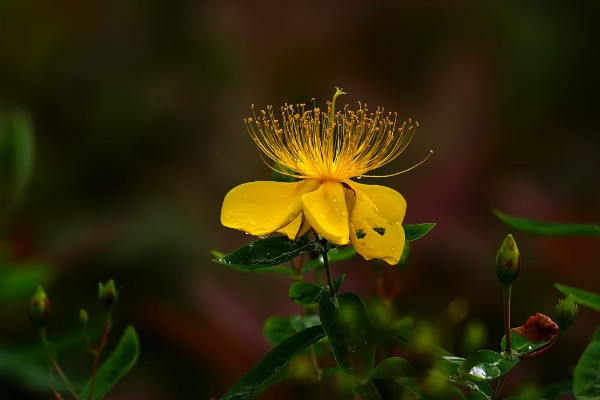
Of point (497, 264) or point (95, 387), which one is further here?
point (95, 387)

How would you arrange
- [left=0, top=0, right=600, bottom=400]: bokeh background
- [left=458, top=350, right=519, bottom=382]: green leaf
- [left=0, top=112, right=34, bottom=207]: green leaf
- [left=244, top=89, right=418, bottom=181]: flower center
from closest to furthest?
1. [left=458, top=350, right=519, bottom=382]: green leaf
2. [left=244, top=89, right=418, bottom=181]: flower center
3. [left=0, top=112, right=34, bottom=207]: green leaf
4. [left=0, top=0, right=600, bottom=400]: bokeh background

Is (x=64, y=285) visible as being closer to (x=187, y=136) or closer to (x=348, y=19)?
(x=187, y=136)

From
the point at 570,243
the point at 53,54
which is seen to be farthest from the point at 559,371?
the point at 53,54

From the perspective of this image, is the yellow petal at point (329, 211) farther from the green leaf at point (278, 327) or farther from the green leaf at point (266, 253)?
the green leaf at point (278, 327)

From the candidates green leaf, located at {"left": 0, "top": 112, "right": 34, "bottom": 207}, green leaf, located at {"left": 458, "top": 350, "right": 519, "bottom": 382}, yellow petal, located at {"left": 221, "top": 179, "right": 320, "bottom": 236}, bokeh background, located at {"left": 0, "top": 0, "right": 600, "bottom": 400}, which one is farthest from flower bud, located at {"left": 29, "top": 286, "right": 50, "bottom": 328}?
bokeh background, located at {"left": 0, "top": 0, "right": 600, "bottom": 400}

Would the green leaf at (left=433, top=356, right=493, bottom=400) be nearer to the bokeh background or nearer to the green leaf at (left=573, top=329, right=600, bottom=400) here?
the green leaf at (left=573, top=329, right=600, bottom=400)

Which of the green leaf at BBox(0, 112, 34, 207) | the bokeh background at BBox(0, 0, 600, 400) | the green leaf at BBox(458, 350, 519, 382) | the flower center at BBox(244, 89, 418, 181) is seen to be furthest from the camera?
the bokeh background at BBox(0, 0, 600, 400)
